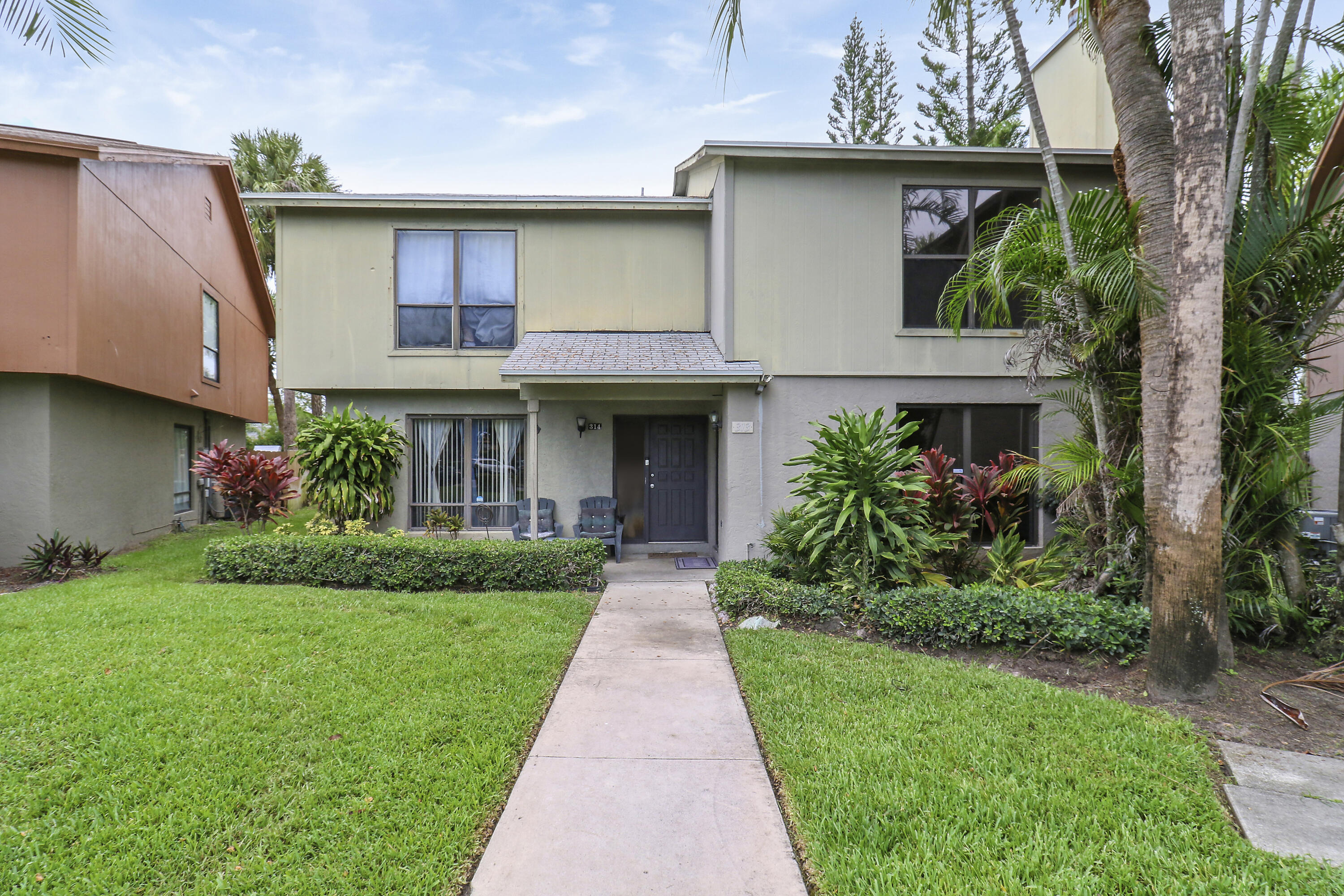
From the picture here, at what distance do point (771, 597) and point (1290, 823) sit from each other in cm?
359

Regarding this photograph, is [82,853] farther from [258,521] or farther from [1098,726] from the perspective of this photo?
[258,521]

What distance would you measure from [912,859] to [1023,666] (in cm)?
270

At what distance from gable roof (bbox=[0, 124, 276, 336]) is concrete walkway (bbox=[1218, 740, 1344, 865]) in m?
11.8

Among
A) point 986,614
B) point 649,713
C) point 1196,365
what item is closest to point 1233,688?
point 986,614

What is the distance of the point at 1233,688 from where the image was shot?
404 cm

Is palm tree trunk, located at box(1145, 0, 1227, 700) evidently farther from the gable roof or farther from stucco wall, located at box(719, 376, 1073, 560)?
the gable roof

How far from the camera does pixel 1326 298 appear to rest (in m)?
4.57

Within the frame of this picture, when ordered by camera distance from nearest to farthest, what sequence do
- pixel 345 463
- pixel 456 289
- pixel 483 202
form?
pixel 345 463 < pixel 483 202 < pixel 456 289

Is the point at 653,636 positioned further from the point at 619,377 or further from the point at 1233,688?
the point at 1233,688

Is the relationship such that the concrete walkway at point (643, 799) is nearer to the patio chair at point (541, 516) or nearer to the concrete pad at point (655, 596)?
the concrete pad at point (655, 596)

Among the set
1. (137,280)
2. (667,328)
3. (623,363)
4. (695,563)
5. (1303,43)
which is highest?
(1303,43)

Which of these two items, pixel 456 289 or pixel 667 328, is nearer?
pixel 456 289

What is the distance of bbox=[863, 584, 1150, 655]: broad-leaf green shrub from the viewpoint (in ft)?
15.2

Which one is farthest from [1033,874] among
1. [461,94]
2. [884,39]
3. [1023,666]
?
[884,39]
